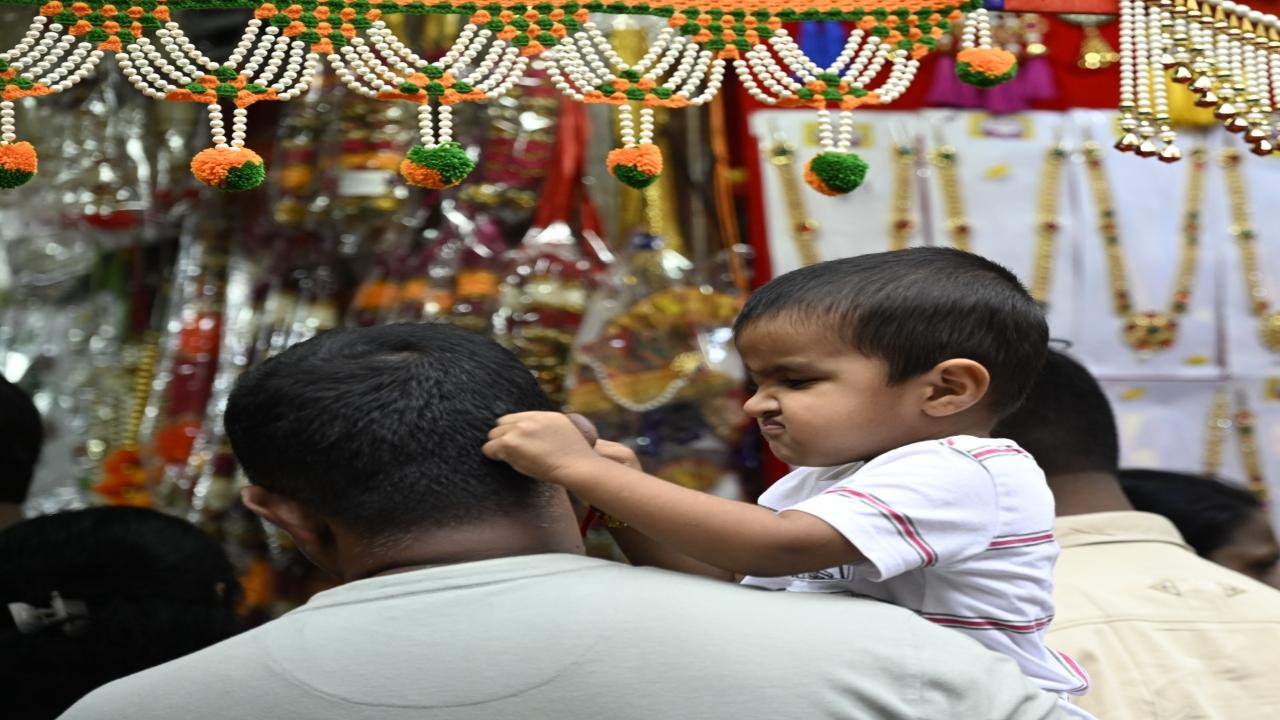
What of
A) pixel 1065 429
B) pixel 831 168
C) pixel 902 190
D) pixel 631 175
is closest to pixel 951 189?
pixel 902 190

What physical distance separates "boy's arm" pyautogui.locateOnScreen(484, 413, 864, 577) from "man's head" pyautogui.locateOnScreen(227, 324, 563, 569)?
0.04 m

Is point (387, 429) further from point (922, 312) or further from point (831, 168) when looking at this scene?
point (831, 168)

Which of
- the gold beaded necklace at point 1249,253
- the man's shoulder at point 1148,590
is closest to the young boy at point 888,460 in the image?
the man's shoulder at point 1148,590

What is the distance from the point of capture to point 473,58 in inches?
75.5

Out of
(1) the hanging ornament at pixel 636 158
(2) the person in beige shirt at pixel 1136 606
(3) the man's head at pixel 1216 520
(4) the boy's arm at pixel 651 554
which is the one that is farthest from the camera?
(3) the man's head at pixel 1216 520

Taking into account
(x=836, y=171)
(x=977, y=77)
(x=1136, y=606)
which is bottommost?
(x=1136, y=606)

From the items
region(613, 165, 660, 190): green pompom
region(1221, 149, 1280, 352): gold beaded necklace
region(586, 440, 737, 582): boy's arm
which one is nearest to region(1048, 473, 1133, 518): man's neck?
region(586, 440, 737, 582): boy's arm

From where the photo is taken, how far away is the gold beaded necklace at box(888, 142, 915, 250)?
11.1 feet

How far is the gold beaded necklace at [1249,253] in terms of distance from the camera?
345 centimetres

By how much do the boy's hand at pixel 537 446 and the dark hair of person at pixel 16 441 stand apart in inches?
57.0

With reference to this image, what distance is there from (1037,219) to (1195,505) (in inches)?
36.3

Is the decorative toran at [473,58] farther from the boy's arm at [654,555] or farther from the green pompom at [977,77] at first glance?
the boy's arm at [654,555]

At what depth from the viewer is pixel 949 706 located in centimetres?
137

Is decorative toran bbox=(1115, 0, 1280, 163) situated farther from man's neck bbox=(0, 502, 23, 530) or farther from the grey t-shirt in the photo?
man's neck bbox=(0, 502, 23, 530)
